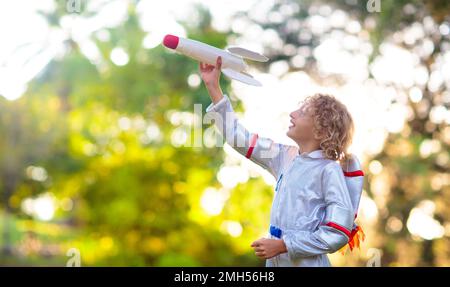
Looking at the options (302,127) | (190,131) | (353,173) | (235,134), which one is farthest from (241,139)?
(190,131)

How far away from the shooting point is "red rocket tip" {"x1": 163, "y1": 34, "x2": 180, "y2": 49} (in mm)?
2057

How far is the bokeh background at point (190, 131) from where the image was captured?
335 inches

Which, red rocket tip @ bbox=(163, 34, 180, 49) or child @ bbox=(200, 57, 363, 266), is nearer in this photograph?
child @ bbox=(200, 57, 363, 266)

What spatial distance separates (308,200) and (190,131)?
8.78 m

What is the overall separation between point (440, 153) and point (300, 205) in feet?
22.8

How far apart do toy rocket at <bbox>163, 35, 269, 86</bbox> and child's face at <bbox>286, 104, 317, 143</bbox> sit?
7.4 inches

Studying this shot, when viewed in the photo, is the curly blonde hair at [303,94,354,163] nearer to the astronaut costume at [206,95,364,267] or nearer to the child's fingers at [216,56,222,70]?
the astronaut costume at [206,95,364,267]

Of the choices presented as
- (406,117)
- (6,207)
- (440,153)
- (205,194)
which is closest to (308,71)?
(406,117)

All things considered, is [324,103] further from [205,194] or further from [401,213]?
[205,194]

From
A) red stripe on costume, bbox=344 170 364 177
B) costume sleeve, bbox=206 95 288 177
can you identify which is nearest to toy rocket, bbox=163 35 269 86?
costume sleeve, bbox=206 95 288 177

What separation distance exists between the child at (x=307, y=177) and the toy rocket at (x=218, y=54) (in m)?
0.03

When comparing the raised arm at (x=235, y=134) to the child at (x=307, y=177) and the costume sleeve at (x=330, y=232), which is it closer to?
the child at (x=307, y=177)

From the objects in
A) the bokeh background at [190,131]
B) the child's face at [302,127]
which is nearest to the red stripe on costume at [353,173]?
the child's face at [302,127]

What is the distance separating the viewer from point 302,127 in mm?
2012
